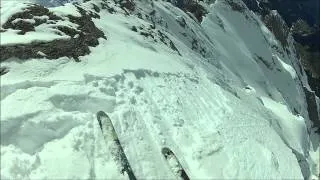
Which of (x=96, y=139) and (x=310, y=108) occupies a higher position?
(x=96, y=139)

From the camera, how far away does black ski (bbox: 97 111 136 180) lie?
747 inches

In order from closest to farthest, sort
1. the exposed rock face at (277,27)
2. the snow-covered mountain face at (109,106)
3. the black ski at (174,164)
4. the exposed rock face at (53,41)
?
the snow-covered mountain face at (109,106)
the black ski at (174,164)
the exposed rock face at (53,41)
the exposed rock face at (277,27)

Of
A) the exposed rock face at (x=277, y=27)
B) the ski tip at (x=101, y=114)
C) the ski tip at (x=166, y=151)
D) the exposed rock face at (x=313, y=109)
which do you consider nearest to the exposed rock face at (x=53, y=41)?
the ski tip at (x=101, y=114)

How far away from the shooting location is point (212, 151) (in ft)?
71.8

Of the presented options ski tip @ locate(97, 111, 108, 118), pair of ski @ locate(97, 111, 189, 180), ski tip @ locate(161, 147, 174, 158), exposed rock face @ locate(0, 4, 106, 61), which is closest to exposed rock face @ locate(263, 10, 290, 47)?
exposed rock face @ locate(0, 4, 106, 61)

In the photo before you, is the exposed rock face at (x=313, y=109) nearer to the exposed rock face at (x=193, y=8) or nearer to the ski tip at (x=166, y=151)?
the exposed rock face at (x=193, y=8)

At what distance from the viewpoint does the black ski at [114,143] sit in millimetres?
18984

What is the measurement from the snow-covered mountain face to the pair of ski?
23 centimetres

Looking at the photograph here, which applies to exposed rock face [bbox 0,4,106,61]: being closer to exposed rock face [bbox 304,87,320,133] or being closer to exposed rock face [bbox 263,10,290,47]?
exposed rock face [bbox 304,87,320,133]

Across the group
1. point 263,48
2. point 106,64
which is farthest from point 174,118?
point 263,48

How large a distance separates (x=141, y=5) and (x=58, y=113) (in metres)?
23.8

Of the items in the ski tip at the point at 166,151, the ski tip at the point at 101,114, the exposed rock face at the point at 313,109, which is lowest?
the exposed rock face at the point at 313,109

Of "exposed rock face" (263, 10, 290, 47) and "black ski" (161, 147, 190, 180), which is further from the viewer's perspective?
"exposed rock face" (263, 10, 290, 47)

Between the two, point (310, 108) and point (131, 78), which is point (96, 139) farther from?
point (310, 108)
